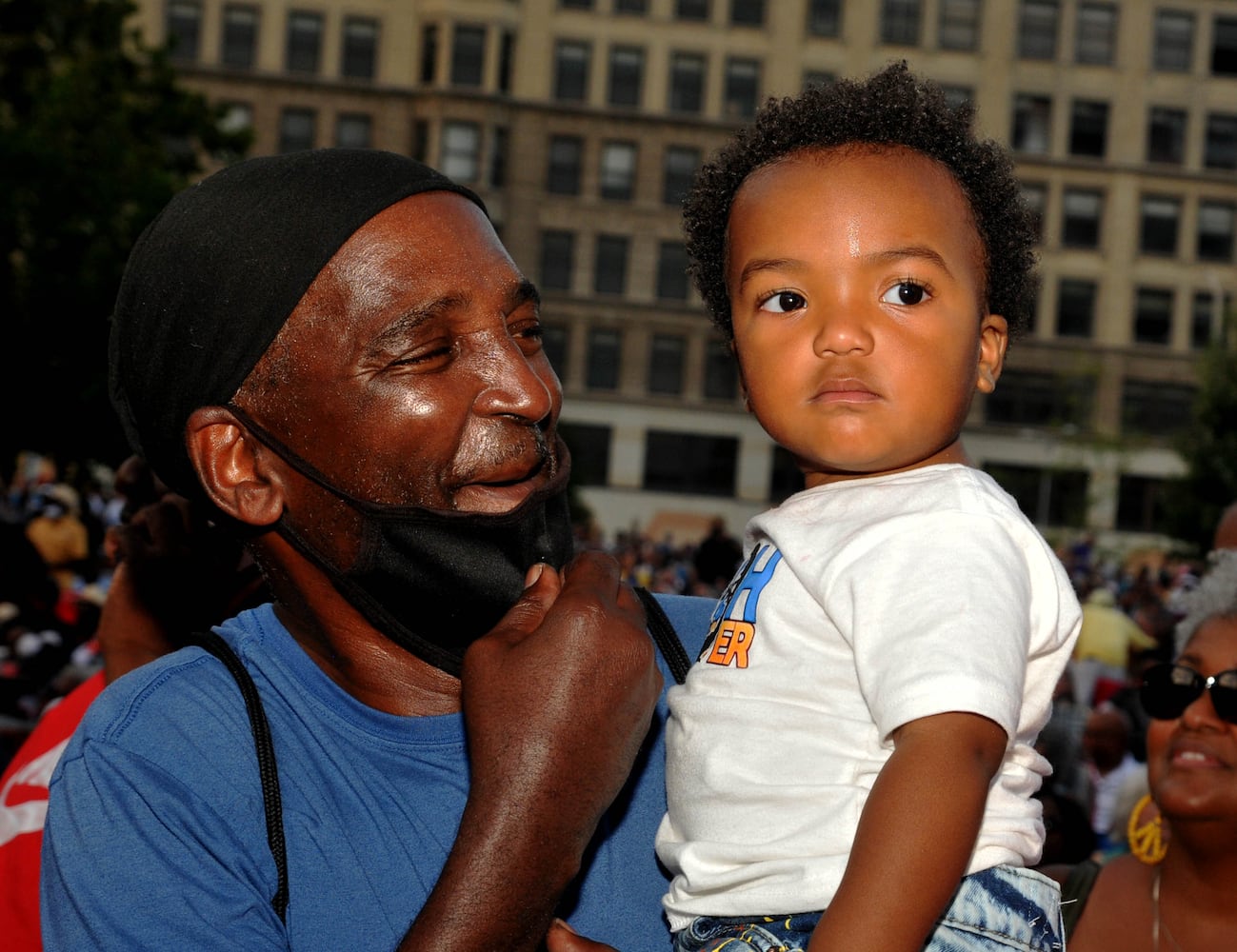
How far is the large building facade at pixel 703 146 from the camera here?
155 ft

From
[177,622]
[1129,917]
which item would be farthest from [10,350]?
[1129,917]

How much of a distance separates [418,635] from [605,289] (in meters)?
46.3

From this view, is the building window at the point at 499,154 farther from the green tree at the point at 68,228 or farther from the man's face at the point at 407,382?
the man's face at the point at 407,382

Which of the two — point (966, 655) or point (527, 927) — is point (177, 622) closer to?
point (527, 927)

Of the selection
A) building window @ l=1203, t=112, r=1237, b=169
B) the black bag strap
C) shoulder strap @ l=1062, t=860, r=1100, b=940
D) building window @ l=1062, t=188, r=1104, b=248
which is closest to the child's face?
the black bag strap

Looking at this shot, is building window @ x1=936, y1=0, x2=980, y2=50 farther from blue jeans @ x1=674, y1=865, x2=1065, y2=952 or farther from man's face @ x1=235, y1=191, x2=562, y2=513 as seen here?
blue jeans @ x1=674, y1=865, x2=1065, y2=952

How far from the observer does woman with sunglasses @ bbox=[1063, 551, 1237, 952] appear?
3498 millimetres

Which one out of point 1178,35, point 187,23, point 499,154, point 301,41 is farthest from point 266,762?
point 1178,35

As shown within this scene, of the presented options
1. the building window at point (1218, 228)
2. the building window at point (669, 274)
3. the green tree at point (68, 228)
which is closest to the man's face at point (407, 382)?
the green tree at point (68, 228)

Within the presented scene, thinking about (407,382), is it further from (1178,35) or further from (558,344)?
(1178,35)

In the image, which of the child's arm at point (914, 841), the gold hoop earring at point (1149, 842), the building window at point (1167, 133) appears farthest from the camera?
the building window at point (1167, 133)

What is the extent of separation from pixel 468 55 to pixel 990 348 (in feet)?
153

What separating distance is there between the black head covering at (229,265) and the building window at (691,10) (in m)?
47.2

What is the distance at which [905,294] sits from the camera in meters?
2.18
